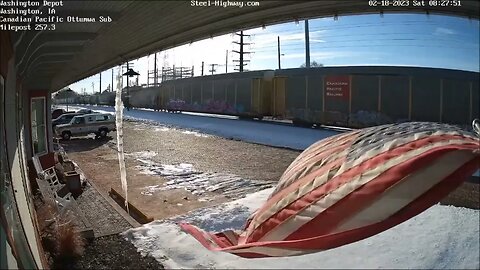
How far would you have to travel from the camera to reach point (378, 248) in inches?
221

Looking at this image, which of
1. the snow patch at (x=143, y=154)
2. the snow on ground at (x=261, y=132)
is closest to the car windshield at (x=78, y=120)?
the snow on ground at (x=261, y=132)

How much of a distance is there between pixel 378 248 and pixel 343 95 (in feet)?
43.5

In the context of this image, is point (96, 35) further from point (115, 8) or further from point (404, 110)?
point (404, 110)

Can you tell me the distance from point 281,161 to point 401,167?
11.0m

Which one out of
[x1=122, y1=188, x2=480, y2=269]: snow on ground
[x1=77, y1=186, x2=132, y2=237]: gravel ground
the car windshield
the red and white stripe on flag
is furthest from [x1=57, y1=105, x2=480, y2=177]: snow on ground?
the red and white stripe on flag

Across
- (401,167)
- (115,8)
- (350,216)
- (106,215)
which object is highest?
(115,8)

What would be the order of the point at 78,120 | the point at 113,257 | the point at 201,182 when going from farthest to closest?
the point at 78,120 → the point at 201,182 → the point at 113,257

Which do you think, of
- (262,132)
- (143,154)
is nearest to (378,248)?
(143,154)

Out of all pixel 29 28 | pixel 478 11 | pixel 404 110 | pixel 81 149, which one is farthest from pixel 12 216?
pixel 81 149

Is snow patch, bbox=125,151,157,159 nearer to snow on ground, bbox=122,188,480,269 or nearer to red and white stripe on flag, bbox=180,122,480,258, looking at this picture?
snow on ground, bbox=122,188,480,269

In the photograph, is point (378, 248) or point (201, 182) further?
point (201, 182)

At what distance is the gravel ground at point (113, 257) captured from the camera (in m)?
5.15

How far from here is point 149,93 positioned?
42.2 metres

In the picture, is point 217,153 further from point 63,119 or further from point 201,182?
point 63,119
